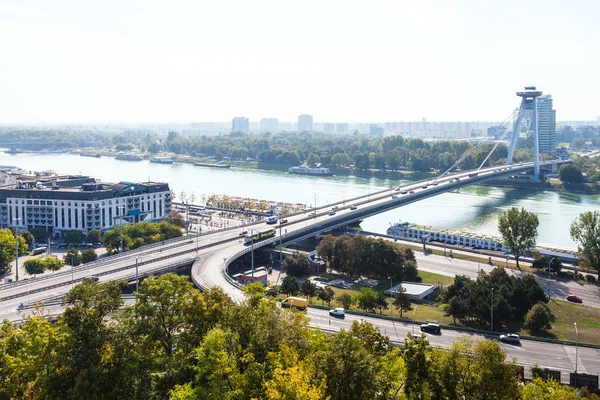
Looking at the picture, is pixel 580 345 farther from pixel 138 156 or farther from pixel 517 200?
pixel 138 156

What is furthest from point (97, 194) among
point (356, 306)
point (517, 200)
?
point (517, 200)

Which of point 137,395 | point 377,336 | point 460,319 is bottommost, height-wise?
point 460,319

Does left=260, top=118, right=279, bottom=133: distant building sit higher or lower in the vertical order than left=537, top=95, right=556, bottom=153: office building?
higher

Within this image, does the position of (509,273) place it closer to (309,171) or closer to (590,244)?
(590,244)

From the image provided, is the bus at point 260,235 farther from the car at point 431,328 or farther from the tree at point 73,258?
the car at point 431,328

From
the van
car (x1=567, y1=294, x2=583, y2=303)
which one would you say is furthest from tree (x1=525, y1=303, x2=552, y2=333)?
the van

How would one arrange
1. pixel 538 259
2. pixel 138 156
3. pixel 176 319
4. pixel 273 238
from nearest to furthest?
pixel 176 319 → pixel 538 259 → pixel 273 238 → pixel 138 156

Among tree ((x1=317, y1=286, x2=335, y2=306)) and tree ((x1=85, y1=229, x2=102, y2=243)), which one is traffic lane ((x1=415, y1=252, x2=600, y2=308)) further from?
tree ((x1=85, y1=229, x2=102, y2=243))

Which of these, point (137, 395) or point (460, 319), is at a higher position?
point (137, 395)
